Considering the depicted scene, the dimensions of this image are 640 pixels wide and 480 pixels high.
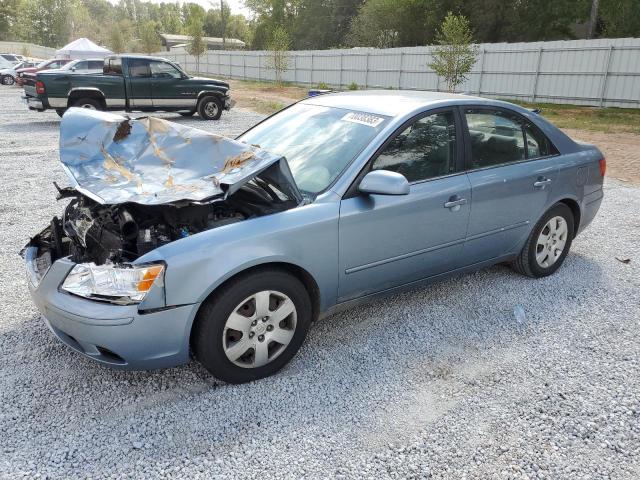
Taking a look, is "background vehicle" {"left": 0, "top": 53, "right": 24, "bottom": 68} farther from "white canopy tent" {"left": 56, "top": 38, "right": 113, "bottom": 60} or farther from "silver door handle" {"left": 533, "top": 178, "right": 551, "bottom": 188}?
"silver door handle" {"left": 533, "top": 178, "right": 551, "bottom": 188}

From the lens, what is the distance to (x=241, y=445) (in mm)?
2574

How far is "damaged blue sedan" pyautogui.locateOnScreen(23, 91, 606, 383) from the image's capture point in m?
2.71

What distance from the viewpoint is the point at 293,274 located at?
3.11 meters

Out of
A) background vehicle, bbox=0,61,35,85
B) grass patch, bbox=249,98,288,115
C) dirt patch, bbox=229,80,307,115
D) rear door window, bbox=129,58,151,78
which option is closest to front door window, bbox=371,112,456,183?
rear door window, bbox=129,58,151,78

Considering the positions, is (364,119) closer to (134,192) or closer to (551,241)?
(134,192)

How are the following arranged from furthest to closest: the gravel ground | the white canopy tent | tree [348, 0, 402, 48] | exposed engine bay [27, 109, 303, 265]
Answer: tree [348, 0, 402, 48] → the white canopy tent → exposed engine bay [27, 109, 303, 265] → the gravel ground

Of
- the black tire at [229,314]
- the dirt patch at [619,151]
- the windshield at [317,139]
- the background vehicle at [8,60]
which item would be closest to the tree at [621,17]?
the dirt patch at [619,151]

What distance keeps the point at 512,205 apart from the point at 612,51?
18.4m

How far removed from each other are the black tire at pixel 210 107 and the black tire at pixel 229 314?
13663 mm

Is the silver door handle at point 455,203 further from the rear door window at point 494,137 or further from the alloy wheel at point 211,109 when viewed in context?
the alloy wheel at point 211,109

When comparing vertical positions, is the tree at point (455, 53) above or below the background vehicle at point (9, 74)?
above

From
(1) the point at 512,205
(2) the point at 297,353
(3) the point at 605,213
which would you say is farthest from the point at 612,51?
(2) the point at 297,353

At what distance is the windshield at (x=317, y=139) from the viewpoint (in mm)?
3373

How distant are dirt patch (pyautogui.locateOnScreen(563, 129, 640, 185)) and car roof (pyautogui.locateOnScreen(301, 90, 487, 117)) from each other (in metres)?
6.44
